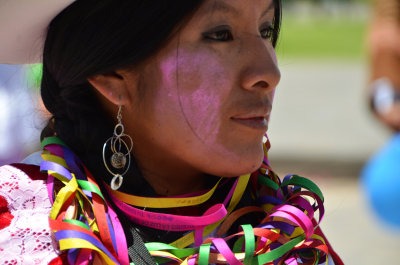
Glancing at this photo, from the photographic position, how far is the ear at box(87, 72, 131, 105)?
74.4 inches

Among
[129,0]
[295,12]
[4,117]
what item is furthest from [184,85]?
[295,12]

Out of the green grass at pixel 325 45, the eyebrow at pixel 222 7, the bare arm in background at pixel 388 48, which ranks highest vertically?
the eyebrow at pixel 222 7

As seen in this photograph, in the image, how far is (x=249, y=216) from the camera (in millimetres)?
2000

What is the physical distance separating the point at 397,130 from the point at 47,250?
3.37m

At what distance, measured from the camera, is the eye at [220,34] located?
70.7 inches

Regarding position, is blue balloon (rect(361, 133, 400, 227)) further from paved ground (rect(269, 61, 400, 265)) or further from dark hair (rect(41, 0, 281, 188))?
dark hair (rect(41, 0, 281, 188))

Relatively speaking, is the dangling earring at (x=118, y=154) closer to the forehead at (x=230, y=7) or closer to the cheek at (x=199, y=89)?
the cheek at (x=199, y=89)

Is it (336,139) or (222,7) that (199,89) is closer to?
(222,7)

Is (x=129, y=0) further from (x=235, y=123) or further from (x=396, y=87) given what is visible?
(x=396, y=87)

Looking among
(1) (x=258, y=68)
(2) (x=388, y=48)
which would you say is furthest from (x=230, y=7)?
(2) (x=388, y=48)

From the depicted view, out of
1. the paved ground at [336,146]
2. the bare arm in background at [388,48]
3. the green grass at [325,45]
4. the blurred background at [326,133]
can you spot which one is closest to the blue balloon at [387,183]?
the bare arm in background at [388,48]

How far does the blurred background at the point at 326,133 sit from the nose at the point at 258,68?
1.42ft

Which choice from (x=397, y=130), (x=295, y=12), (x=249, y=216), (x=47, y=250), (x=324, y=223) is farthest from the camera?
(x=295, y=12)

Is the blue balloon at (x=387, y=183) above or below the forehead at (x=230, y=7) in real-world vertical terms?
below
